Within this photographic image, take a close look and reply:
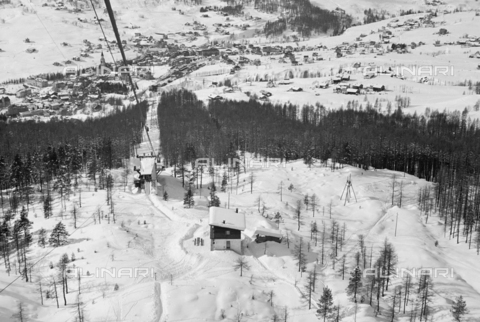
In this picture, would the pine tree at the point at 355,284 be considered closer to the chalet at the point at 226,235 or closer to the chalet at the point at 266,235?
the chalet at the point at 266,235

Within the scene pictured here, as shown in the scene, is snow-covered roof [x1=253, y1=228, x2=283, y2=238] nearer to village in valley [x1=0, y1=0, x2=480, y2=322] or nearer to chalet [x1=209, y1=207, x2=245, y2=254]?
village in valley [x1=0, y1=0, x2=480, y2=322]

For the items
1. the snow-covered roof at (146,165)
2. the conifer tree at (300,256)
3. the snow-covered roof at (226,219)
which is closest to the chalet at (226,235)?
the snow-covered roof at (226,219)

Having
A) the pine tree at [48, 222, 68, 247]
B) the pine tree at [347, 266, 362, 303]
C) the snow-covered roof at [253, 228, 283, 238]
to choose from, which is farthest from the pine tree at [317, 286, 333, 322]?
the pine tree at [48, 222, 68, 247]

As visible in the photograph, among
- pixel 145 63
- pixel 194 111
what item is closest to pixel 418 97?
pixel 194 111

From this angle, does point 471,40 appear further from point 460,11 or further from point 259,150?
point 259,150

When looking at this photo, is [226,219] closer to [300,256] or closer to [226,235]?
[226,235]
